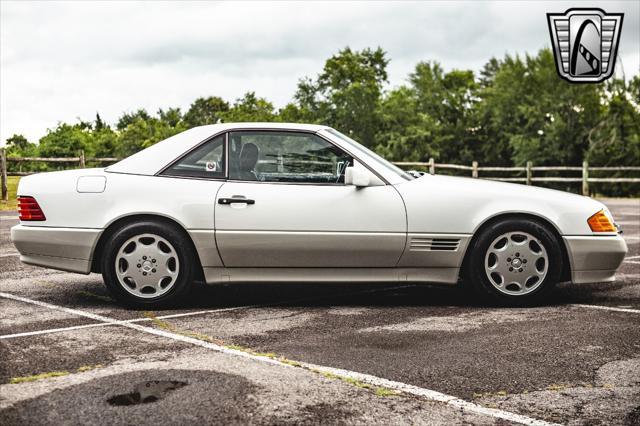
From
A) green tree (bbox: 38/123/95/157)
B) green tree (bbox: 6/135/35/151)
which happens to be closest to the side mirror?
green tree (bbox: 38/123/95/157)

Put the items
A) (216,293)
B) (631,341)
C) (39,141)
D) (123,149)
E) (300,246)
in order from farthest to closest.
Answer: (123,149), (39,141), (216,293), (300,246), (631,341)

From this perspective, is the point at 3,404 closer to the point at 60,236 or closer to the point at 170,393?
the point at 170,393

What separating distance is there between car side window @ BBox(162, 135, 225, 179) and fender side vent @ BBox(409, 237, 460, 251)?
155 centimetres

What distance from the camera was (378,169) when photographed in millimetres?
6008

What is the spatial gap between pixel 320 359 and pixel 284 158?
2143 millimetres

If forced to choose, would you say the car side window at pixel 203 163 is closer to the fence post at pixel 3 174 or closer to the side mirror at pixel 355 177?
the side mirror at pixel 355 177

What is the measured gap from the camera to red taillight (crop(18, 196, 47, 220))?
6.00 metres

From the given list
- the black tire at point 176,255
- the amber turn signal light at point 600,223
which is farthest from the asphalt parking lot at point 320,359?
the amber turn signal light at point 600,223

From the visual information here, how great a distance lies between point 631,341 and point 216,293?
3.43 metres

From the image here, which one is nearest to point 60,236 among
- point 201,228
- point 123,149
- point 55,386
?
point 201,228

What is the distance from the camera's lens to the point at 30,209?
Result: 604 cm

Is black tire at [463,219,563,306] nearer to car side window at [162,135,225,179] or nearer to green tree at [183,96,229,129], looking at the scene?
car side window at [162,135,225,179]

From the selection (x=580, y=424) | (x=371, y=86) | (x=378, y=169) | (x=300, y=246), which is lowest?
(x=580, y=424)

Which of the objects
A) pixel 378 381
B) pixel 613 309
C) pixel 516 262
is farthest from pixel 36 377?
pixel 613 309
